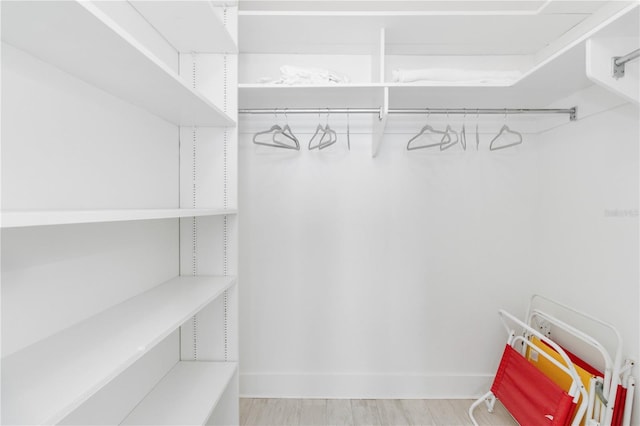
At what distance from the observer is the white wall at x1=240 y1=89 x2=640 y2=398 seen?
2.30 meters

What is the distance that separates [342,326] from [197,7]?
1.94 meters

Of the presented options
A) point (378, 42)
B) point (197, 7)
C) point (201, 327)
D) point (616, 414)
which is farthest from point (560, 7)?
point (201, 327)

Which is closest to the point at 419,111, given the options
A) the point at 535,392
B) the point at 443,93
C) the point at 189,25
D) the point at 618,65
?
the point at 443,93

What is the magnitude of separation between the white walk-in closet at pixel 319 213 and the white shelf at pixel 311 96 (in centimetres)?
2

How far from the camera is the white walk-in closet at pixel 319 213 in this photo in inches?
37.1

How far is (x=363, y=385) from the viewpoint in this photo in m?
2.32

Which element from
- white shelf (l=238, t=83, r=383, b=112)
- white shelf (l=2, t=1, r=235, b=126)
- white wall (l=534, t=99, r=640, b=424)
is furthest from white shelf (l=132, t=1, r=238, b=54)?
white wall (l=534, t=99, r=640, b=424)

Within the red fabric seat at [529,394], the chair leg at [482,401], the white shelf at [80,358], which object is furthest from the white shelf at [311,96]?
the chair leg at [482,401]

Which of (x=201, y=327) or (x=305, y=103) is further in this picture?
(x=305, y=103)

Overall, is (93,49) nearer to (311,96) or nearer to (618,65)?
(311,96)

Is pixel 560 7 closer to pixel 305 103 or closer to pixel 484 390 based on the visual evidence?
pixel 305 103

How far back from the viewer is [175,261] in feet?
5.70

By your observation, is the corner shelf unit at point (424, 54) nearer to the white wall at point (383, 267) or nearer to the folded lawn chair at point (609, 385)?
the white wall at point (383, 267)

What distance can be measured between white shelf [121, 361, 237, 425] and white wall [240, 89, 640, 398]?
65 cm
